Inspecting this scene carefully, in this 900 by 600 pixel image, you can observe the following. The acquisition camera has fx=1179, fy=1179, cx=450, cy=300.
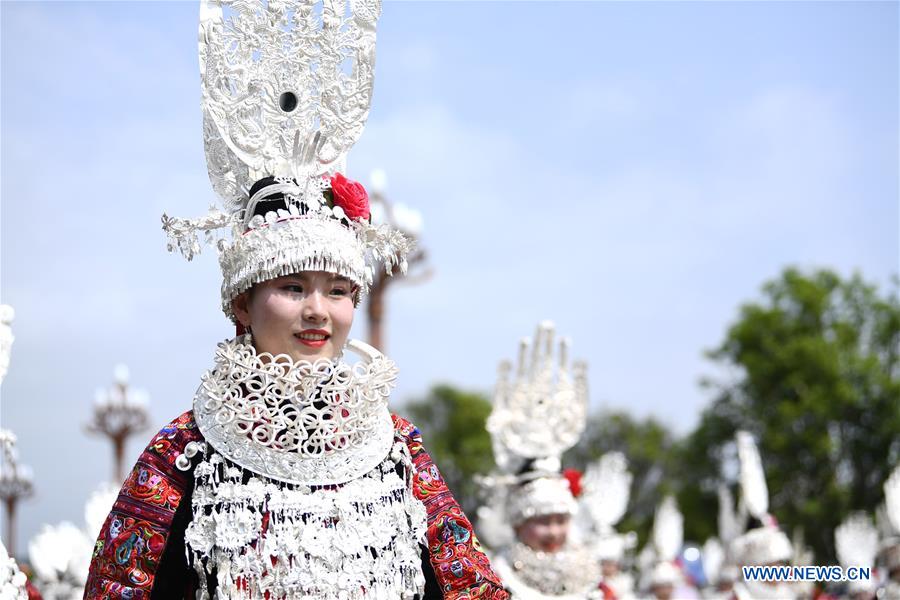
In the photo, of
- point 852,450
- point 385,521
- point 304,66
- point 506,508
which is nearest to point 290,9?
point 304,66

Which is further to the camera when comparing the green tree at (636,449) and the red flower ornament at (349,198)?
the green tree at (636,449)

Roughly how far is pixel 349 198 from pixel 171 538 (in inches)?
46.4

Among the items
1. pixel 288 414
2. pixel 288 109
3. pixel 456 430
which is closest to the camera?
pixel 288 414

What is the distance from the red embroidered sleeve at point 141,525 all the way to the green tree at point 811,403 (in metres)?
24.1

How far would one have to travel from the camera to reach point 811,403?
2662 cm

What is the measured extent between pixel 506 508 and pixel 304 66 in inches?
169

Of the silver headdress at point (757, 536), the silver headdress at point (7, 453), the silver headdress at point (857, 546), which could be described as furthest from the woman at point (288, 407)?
the silver headdress at point (857, 546)

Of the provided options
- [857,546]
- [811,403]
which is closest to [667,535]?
[857,546]

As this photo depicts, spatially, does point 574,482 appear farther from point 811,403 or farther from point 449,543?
point 811,403

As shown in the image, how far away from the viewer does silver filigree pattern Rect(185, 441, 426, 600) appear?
134 inches

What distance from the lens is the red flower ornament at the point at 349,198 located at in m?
3.78

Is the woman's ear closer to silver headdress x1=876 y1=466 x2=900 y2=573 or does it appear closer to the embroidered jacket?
the embroidered jacket

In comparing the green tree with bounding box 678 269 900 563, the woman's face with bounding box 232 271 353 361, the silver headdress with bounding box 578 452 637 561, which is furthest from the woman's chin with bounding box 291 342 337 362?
the green tree with bounding box 678 269 900 563

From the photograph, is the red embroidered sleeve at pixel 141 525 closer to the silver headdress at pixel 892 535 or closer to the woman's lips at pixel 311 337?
the woman's lips at pixel 311 337
